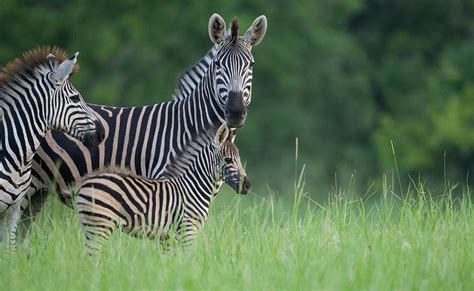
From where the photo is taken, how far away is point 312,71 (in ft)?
94.6

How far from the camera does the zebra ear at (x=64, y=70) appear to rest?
829 cm

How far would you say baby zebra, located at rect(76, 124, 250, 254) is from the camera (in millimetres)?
7484

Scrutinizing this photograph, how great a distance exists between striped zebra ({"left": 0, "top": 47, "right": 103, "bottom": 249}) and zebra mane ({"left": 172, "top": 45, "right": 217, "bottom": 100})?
4.40ft

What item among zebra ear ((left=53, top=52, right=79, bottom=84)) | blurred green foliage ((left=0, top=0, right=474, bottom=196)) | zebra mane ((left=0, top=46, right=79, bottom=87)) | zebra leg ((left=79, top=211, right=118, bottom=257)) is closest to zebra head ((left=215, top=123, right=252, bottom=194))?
zebra leg ((left=79, top=211, right=118, bottom=257))

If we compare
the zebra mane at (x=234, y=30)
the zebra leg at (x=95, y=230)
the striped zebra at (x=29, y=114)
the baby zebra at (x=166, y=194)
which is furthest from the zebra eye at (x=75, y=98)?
the zebra mane at (x=234, y=30)

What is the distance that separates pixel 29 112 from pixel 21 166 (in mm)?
442

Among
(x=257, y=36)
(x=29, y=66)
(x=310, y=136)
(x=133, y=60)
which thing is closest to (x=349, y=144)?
(x=310, y=136)

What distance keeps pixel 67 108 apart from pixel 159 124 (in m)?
1.13

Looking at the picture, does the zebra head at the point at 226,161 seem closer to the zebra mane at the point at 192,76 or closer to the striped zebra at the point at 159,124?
the striped zebra at the point at 159,124

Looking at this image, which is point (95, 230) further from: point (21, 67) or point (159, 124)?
point (159, 124)

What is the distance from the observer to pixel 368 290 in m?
6.73

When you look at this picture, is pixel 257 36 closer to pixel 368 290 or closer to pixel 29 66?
pixel 29 66

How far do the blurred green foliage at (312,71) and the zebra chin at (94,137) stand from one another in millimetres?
13246

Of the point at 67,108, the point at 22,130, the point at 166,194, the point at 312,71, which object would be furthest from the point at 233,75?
the point at 312,71
